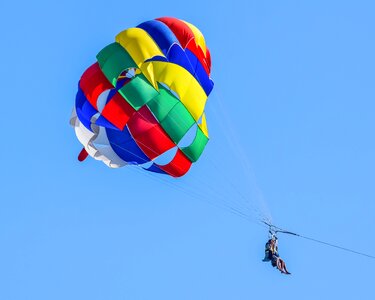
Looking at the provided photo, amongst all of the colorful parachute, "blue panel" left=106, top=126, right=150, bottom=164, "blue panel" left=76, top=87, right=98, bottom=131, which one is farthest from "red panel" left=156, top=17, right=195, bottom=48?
"blue panel" left=76, top=87, right=98, bottom=131

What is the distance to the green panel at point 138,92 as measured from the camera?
30.2m

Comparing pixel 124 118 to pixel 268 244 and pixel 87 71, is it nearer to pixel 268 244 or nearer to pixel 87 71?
pixel 87 71

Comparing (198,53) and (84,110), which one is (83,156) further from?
(198,53)

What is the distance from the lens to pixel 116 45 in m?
31.0

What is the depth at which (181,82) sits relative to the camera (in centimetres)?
3039

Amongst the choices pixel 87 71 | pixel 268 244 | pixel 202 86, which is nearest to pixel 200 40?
pixel 202 86

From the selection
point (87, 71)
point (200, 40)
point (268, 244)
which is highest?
point (200, 40)

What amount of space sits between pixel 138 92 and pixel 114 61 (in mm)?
1069

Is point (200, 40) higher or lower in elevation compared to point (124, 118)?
higher

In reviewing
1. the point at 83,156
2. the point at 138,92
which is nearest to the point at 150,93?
the point at 138,92

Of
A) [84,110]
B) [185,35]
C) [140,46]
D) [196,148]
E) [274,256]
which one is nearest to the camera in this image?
[140,46]

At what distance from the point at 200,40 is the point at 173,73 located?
1.96 metres

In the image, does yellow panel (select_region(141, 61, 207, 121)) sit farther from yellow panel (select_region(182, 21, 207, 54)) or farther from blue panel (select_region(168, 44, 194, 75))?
yellow panel (select_region(182, 21, 207, 54))

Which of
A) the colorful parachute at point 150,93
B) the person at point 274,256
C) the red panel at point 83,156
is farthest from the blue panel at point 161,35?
the person at point 274,256
